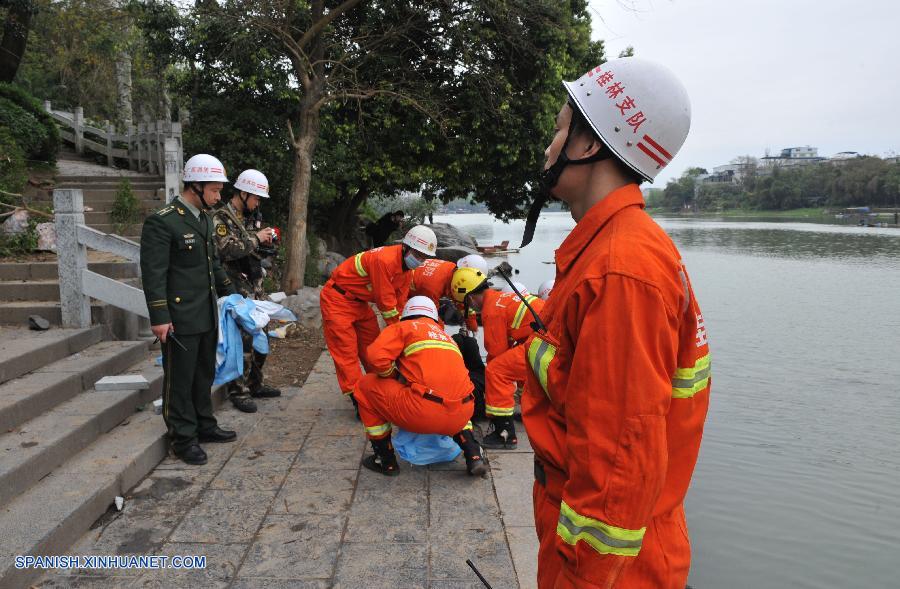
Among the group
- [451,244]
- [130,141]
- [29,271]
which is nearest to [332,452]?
[29,271]

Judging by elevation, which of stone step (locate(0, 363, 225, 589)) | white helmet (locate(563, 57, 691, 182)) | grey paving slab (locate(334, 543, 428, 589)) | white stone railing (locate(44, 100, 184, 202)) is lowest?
A: grey paving slab (locate(334, 543, 428, 589))

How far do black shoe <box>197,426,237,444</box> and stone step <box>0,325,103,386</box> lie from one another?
138 centimetres

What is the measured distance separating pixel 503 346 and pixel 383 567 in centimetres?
234

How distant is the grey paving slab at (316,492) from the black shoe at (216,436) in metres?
0.71

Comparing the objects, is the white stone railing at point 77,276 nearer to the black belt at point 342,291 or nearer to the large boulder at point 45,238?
the black belt at point 342,291

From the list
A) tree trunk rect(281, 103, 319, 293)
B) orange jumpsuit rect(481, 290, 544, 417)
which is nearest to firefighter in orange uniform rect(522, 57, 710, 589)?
orange jumpsuit rect(481, 290, 544, 417)

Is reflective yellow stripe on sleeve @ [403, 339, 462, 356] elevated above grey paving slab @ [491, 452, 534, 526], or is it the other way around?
reflective yellow stripe on sleeve @ [403, 339, 462, 356]

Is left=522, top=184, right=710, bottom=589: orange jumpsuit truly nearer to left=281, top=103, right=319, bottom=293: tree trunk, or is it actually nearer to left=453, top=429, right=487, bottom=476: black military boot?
left=453, top=429, right=487, bottom=476: black military boot

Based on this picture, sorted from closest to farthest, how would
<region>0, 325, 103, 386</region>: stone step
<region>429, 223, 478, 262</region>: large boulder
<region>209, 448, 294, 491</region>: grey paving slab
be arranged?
<region>209, 448, 294, 491</region>: grey paving slab, <region>0, 325, 103, 386</region>: stone step, <region>429, 223, 478, 262</region>: large boulder

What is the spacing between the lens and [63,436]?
3.70 m

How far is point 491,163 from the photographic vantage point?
44.3 ft

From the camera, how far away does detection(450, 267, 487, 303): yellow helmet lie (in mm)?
5492

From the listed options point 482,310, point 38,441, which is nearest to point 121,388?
point 38,441

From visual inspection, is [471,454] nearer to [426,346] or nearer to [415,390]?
[415,390]
